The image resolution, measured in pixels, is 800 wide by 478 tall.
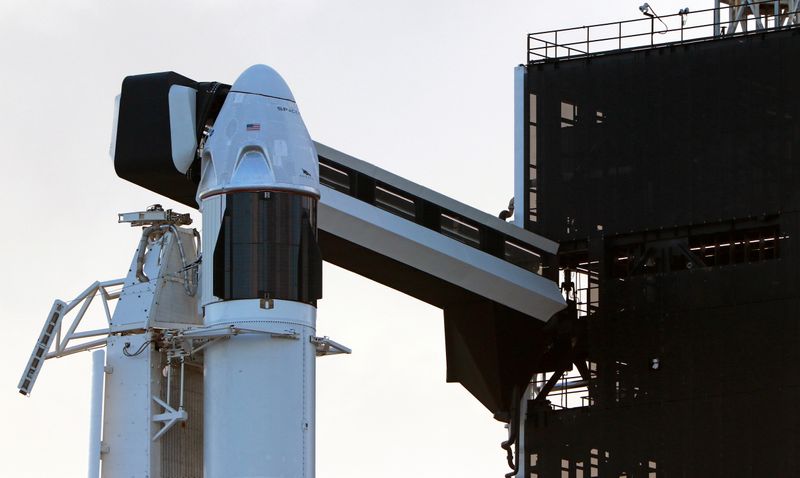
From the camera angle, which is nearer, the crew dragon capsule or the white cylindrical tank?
the white cylindrical tank

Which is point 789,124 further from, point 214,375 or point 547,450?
point 214,375

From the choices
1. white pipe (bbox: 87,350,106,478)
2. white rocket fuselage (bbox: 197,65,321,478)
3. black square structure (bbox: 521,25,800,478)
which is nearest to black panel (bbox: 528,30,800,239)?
black square structure (bbox: 521,25,800,478)

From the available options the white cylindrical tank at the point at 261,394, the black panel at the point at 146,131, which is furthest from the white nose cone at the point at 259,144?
the white cylindrical tank at the point at 261,394

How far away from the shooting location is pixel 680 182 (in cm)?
6050

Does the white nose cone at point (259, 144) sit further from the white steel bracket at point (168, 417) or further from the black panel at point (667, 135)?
the black panel at point (667, 135)

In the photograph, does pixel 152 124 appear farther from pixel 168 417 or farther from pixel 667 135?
pixel 667 135

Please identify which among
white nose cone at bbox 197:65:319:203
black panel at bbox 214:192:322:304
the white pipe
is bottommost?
the white pipe

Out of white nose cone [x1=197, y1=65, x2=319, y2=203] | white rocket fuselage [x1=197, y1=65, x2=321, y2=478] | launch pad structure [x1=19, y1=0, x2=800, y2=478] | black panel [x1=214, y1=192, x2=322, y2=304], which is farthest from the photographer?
launch pad structure [x1=19, y1=0, x2=800, y2=478]

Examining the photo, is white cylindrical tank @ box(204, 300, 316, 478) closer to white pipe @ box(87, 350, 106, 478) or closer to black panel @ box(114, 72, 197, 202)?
white pipe @ box(87, 350, 106, 478)

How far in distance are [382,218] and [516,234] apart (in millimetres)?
4108

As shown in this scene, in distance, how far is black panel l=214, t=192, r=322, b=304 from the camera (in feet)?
153

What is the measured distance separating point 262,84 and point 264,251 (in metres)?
3.93

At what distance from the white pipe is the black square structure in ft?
54.7

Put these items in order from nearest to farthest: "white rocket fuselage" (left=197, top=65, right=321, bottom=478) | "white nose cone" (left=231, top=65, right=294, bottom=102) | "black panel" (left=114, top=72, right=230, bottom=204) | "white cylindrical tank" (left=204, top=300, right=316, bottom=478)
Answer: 1. "white cylindrical tank" (left=204, top=300, right=316, bottom=478)
2. "white rocket fuselage" (left=197, top=65, right=321, bottom=478)
3. "white nose cone" (left=231, top=65, right=294, bottom=102)
4. "black panel" (left=114, top=72, right=230, bottom=204)
